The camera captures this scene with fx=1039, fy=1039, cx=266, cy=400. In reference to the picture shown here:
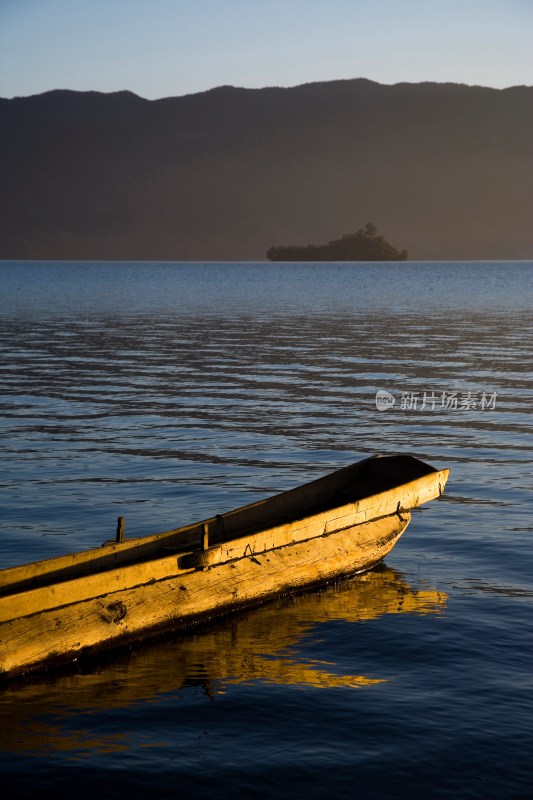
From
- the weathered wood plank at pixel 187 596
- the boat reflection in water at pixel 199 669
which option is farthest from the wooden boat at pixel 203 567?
the boat reflection in water at pixel 199 669

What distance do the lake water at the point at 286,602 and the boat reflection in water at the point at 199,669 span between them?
0.03m

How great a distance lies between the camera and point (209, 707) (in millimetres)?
9734

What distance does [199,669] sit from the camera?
10.6 m

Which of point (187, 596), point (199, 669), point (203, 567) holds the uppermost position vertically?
point (203, 567)

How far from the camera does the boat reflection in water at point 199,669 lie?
930 cm

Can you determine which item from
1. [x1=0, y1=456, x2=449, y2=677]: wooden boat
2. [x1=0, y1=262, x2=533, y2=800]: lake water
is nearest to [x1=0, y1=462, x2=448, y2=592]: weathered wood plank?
[x1=0, y1=456, x2=449, y2=677]: wooden boat

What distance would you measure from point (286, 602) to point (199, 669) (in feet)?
7.57

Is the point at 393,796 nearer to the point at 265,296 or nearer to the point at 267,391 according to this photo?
the point at 267,391

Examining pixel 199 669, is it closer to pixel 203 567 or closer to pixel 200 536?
pixel 203 567

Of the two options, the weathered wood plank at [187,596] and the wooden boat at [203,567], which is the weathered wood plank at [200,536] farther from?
the weathered wood plank at [187,596]

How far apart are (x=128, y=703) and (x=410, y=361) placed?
95.6 ft

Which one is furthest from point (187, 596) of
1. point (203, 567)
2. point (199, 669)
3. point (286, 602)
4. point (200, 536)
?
point (286, 602)

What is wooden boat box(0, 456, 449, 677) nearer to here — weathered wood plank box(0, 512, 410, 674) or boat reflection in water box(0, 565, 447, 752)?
weathered wood plank box(0, 512, 410, 674)

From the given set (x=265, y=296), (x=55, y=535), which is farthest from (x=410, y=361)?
(x=265, y=296)
